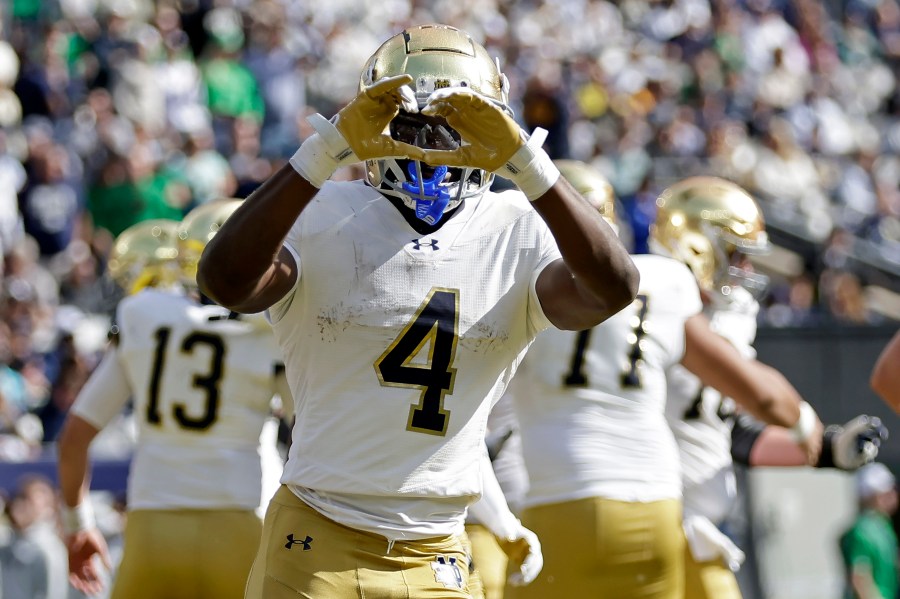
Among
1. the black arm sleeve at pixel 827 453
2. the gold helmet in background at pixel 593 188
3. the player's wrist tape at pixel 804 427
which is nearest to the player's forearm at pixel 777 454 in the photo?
the black arm sleeve at pixel 827 453

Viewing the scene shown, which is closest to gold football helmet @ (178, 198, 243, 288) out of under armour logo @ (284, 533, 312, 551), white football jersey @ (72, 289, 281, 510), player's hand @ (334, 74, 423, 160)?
white football jersey @ (72, 289, 281, 510)

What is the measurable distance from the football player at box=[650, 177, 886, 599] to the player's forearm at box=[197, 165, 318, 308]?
246 cm

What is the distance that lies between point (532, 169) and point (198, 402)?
8.09 feet

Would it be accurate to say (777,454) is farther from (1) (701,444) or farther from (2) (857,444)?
(2) (857,444)

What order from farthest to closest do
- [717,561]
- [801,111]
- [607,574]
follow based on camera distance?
[801,111] → [717,561] → [607,574]

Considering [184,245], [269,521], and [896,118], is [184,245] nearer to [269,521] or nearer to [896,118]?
[269,521]

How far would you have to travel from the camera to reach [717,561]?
214 inches

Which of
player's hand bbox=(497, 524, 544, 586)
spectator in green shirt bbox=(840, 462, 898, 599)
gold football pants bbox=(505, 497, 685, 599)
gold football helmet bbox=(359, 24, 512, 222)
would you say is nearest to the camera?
gold football helmet bbox=(359, 24, 512, 222)

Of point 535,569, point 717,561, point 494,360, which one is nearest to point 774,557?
point 717,561

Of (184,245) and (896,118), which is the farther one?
(896,118)

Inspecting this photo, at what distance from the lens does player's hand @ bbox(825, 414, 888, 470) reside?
537 cm

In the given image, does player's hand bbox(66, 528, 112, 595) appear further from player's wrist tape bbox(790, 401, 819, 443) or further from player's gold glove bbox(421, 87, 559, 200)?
player's gold glove bbox(421, 87, 559, 200)

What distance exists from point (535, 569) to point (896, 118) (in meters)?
13.8

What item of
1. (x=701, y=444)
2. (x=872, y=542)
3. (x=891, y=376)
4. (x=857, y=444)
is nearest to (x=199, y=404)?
(x=701, y=444)
